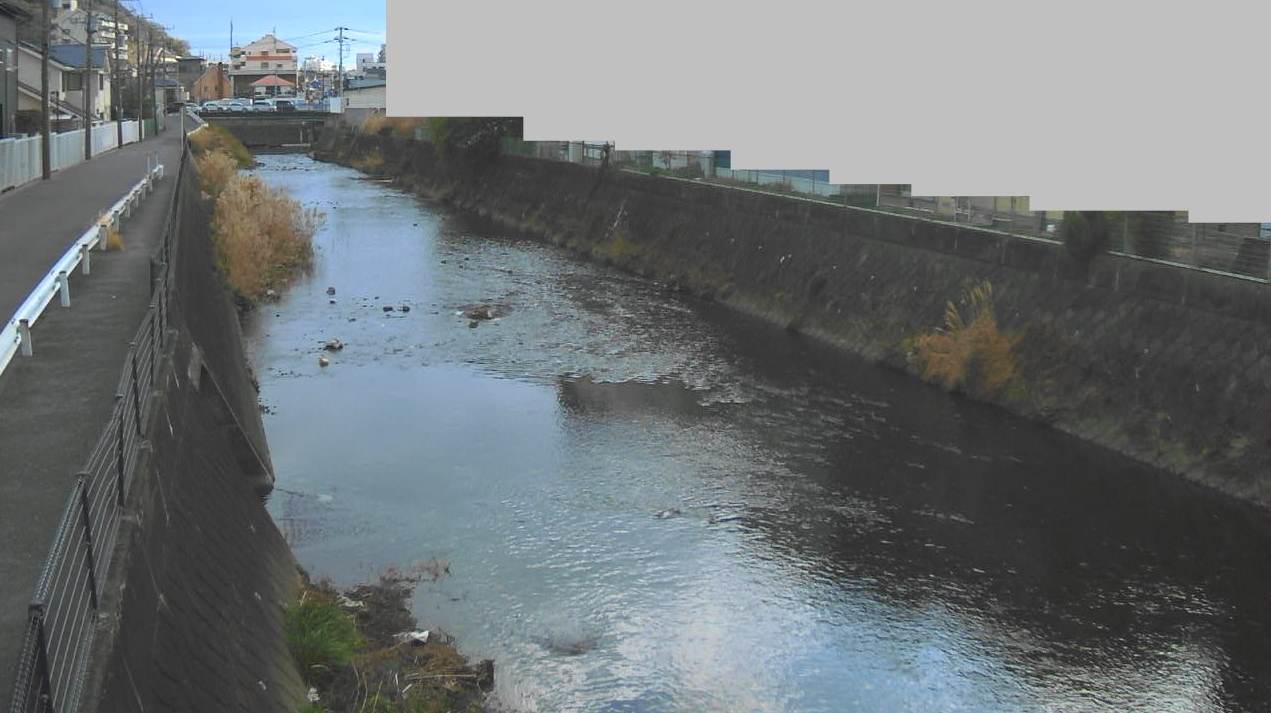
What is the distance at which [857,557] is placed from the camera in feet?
43.2

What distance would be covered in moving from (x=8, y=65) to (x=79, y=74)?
77.5 feet

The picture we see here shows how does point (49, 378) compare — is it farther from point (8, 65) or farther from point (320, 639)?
point (8, 65)

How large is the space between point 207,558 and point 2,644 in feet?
7.81

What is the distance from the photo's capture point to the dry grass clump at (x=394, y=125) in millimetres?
68500

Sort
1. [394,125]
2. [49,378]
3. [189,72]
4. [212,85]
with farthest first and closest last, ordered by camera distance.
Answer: [212,85] < [189,72] < [394,125] < [49,378]

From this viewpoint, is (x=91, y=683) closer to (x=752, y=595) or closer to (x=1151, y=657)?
(x=752, y=595)

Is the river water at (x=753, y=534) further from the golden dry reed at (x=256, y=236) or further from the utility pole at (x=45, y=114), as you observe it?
the utility pole at (x=45, y=114)

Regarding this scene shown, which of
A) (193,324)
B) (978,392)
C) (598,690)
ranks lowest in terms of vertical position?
(598,690)

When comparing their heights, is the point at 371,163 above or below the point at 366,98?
below

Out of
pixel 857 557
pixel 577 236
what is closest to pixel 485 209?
pixel 577 236

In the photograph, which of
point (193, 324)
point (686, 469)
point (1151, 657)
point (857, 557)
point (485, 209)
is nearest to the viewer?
point (1151, 657)

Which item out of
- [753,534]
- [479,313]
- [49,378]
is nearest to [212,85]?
[479,313]

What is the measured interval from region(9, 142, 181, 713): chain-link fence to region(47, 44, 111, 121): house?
44733mm

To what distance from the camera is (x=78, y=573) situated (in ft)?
19.6
